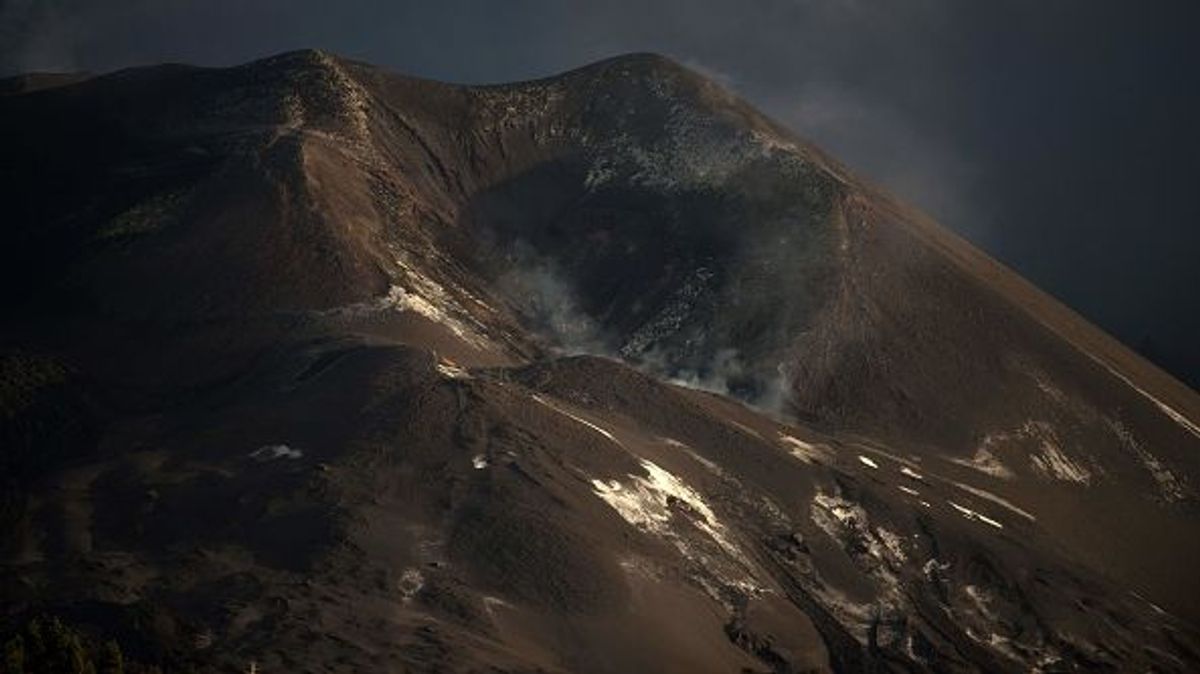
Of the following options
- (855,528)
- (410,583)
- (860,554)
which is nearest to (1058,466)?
(855,528)

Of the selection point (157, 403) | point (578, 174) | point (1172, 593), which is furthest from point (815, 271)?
point (157, 403)

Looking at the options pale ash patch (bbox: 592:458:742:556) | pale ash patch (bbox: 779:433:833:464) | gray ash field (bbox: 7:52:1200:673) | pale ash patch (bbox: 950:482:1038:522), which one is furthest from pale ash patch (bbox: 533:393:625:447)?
pale ash patch (bbox: 950:482:1038:522)

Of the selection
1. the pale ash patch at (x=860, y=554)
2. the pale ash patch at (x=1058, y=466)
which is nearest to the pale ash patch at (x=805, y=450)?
the pale ash patch at (x=860, y=554)

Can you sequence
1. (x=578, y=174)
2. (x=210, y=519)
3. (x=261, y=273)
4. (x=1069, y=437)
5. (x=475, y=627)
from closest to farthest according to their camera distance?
1. (x=475, y=627)
2. (x=210, y=519)
3. (x=261, y=273)
4. (x=1069, y=437)
5. (x=578, y=174)

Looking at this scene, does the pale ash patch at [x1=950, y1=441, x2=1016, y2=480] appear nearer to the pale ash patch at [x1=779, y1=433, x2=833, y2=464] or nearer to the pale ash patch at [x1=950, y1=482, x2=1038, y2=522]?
the pale ash patch at [x1=950, y1=482, x2=1038, y2=522]

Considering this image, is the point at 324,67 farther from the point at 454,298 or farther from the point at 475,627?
the point at 475,627

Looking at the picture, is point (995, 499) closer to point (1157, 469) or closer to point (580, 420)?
point (1157, 469)

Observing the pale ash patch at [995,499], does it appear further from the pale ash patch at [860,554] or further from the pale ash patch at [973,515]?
the pale ash patch at [860,554]
